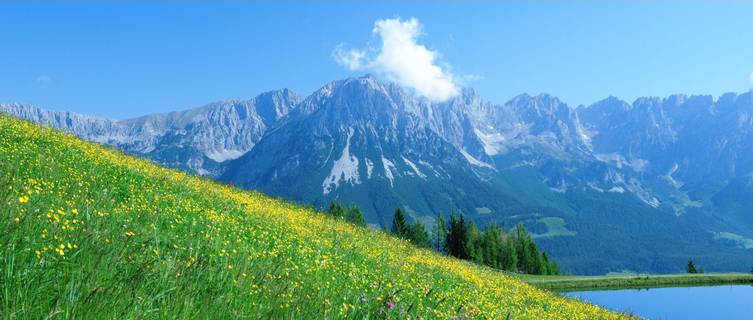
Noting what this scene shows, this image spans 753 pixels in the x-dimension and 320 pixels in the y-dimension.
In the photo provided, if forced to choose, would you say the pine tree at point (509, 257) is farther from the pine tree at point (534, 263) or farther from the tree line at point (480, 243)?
the pine tree at point (534, 263)

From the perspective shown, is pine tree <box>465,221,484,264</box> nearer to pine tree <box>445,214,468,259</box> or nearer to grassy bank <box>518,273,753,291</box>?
pine tree <box>445,214,468,259</box>

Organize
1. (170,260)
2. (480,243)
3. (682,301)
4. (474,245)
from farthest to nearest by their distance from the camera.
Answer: (480,243) < (474,245) < (682,301) < (170,260)

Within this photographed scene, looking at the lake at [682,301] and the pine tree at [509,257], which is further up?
the pine tree at [509,257]

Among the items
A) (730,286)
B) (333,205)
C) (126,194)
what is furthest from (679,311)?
(333,205)

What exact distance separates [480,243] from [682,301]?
57.0 m

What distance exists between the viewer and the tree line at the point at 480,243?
105 metres

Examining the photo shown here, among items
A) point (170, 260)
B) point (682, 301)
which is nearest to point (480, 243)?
point (682, 301)

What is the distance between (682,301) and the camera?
56.1 m

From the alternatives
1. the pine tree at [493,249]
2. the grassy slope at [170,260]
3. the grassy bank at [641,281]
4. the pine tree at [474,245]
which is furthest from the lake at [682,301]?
the pine tree at [493,249]

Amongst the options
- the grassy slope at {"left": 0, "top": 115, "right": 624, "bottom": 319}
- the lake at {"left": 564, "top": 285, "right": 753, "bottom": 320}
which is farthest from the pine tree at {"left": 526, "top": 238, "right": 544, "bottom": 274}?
the grassy slope at {"left": 0, "top": 115, "right": 624, "bottom": 319}

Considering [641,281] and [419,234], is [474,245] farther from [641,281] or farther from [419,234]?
[641,281]

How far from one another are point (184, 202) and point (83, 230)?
10.1 m

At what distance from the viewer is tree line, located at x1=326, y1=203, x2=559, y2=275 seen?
105m

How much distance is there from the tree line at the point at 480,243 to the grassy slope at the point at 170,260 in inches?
3061
